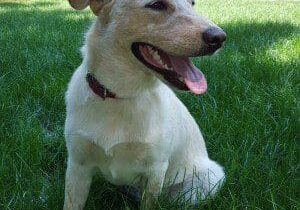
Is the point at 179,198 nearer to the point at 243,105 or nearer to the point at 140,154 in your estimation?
the point at 140,154

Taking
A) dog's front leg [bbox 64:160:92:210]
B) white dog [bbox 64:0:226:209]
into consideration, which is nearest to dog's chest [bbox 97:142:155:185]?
white dog [bbox 64:0:226:209]

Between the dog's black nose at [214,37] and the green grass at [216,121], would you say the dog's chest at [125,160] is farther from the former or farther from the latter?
the dog's black nose at [214,37]

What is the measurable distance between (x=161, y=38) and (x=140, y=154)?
0.60 metres

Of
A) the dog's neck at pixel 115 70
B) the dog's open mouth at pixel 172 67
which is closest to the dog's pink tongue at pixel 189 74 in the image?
the dog's open mouth at pixel 172 67

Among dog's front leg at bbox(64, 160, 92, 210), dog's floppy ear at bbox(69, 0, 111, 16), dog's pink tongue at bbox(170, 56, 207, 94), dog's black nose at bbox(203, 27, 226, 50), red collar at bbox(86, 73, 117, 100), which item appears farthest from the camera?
dog's front leg at bbox(64, 160, 92, 210)

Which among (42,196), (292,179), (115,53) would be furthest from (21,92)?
(292,179)

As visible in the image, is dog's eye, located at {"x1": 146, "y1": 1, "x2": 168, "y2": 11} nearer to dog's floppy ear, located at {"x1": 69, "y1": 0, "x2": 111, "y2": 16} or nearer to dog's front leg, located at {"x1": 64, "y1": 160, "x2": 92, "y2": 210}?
dog's floppy ear, located at {"x1": 69, "y1": 0, "x2": 111, "y2": 16}

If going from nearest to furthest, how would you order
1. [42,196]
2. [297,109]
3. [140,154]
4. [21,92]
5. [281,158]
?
[140,154] < [42,196] < [281,158] < [297,109] < [21,92]

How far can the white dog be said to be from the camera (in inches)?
107

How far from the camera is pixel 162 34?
2717 mm

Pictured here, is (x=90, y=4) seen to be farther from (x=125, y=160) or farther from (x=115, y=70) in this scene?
(x=125, y=160)

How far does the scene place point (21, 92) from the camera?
15.3ft

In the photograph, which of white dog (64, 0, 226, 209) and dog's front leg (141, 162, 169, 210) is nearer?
white dog (64, 0, 226, 209)

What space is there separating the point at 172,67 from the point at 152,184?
0.64m
